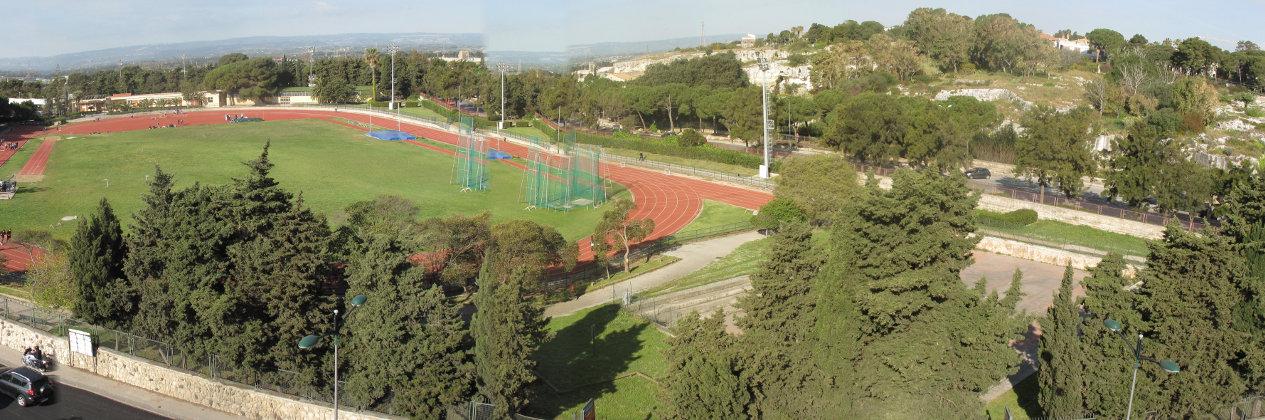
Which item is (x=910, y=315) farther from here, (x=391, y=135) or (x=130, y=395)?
(x=391, y=135)

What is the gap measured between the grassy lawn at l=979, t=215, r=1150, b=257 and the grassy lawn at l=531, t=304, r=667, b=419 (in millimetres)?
19842

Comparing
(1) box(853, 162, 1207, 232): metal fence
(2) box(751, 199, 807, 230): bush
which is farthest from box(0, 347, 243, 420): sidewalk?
(1) box(853, 162, 1207, 232): metal fence

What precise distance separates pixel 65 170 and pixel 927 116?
50035 millimetres

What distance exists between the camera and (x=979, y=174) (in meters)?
51.0

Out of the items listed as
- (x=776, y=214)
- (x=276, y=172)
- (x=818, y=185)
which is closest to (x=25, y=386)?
(x=776, y=214)

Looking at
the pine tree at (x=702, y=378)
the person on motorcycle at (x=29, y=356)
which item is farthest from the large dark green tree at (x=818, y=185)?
the person on motorcycle at (x=29, y=356)

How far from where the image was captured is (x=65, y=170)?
48344 millimetres

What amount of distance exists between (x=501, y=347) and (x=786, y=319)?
20.0 feet

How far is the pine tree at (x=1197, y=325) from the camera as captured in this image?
17.7 m

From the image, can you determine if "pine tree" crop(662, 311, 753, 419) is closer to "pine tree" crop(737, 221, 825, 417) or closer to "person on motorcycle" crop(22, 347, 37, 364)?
"pine tree" crop(737, 221, 825, 417)

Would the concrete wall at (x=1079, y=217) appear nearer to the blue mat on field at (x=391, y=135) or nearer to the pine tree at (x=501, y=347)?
the pine tree at (x=501, y=347)

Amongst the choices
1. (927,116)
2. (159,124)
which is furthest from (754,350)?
(159,124)

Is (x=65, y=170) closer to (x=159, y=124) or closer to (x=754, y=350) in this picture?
(x=159, y=124)

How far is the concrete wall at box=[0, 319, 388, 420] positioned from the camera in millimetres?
19281
